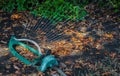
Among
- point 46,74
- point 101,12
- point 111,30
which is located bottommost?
point 46,74

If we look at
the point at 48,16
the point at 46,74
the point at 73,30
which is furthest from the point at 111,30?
the point at 46,74

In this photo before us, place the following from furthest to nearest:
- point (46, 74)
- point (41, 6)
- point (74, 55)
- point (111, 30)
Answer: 1. point (41, 6)
2. point (111, 30)
3. point (74, 55)
4. point (46, 74)

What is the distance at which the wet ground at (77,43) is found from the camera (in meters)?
4.25

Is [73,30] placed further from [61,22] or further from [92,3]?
[92,3]

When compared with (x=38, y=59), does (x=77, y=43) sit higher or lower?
higher

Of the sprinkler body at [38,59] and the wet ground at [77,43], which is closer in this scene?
the sprinkler body at [38,59]

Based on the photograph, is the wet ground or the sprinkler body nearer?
the sprinkler body

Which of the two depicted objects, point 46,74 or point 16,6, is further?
point 16,6

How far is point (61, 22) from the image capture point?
5.18 metres

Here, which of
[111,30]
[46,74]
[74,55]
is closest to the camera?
[46,74]

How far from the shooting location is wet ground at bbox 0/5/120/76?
13.9 feet

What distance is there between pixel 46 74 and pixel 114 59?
1013 millimetres

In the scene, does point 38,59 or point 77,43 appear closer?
point 38,59

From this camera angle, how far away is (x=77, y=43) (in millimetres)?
4711
